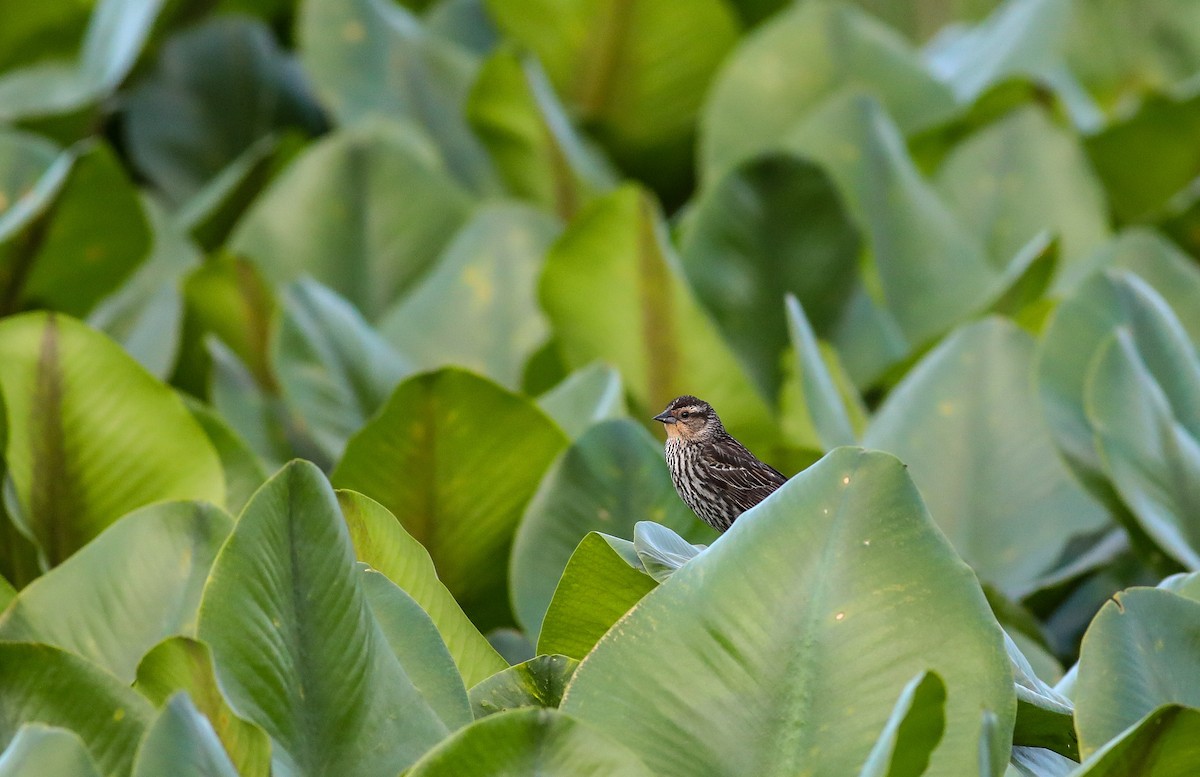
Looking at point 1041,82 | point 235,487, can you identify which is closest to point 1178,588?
point 235,487

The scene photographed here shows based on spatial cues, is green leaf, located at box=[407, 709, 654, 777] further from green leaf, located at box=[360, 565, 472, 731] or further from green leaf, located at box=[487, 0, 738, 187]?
green leaf, located at box=[487, 0, 738, 187]

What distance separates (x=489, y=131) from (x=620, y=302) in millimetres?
579

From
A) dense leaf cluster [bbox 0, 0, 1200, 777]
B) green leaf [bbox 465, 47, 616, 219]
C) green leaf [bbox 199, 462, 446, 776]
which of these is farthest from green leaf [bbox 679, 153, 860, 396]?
green leaf [bbox 199, 462, 446, 776]

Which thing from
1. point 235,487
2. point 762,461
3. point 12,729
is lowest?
point 762,461

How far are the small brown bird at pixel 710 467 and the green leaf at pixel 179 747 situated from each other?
2.78 ft

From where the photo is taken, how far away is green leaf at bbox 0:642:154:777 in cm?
127

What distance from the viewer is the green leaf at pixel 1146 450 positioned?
189cm

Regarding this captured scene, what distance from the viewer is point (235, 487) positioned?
77.5 inches

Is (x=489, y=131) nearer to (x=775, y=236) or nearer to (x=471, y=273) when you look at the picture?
(x=471, y=273)

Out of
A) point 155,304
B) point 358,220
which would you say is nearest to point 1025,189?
point 358,220

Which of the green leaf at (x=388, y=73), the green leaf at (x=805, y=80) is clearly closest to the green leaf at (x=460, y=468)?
the green leaf at (x=805, y=80)

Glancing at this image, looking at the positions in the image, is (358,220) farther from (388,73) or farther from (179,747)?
(179,747)

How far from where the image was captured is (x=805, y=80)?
286 centimetres

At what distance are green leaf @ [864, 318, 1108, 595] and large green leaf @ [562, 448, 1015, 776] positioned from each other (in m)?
0.76
